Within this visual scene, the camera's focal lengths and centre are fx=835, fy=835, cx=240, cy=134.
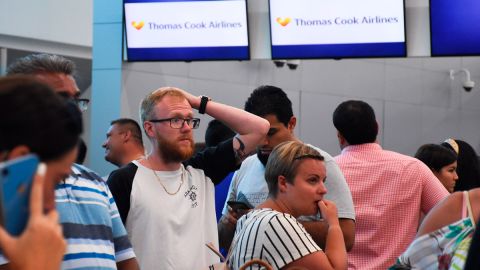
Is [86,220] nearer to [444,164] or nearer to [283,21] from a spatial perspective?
[444,164]

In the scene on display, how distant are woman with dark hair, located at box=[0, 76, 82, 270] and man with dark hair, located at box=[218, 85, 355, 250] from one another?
212 cm

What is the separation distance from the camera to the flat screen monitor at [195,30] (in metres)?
7.26

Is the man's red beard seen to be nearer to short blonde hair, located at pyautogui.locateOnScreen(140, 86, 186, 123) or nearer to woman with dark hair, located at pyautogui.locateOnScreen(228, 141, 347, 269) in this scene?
short blonde hair, located at pyautogui.locateOnScreen(140, 86, 186, 123)

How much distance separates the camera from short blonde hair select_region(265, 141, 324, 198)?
3.38m

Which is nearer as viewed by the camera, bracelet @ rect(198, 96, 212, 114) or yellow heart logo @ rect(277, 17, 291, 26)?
bracelet @ rect(198, 96, 212, 114)

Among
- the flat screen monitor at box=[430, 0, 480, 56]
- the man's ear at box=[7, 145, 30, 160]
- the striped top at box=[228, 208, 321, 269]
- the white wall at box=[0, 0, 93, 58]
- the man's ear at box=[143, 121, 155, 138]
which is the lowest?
the striped top at box=[228, 208, 321, 269]

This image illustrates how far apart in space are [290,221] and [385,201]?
112 cm

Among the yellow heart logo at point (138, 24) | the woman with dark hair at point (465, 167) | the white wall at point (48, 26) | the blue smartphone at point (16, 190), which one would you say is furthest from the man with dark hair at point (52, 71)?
the white wall at point (48, 26)

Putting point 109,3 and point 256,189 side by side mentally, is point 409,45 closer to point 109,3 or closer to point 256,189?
point 109,3

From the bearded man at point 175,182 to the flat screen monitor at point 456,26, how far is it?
3561 mm

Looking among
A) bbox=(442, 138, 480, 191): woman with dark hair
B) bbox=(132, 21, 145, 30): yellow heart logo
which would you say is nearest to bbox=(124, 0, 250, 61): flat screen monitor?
bbox=(132, 21, 145, 30): yellow heart logo

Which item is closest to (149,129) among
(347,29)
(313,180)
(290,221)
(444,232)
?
(313,180)

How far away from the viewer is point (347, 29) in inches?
277

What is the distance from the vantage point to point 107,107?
7836 millimetres
